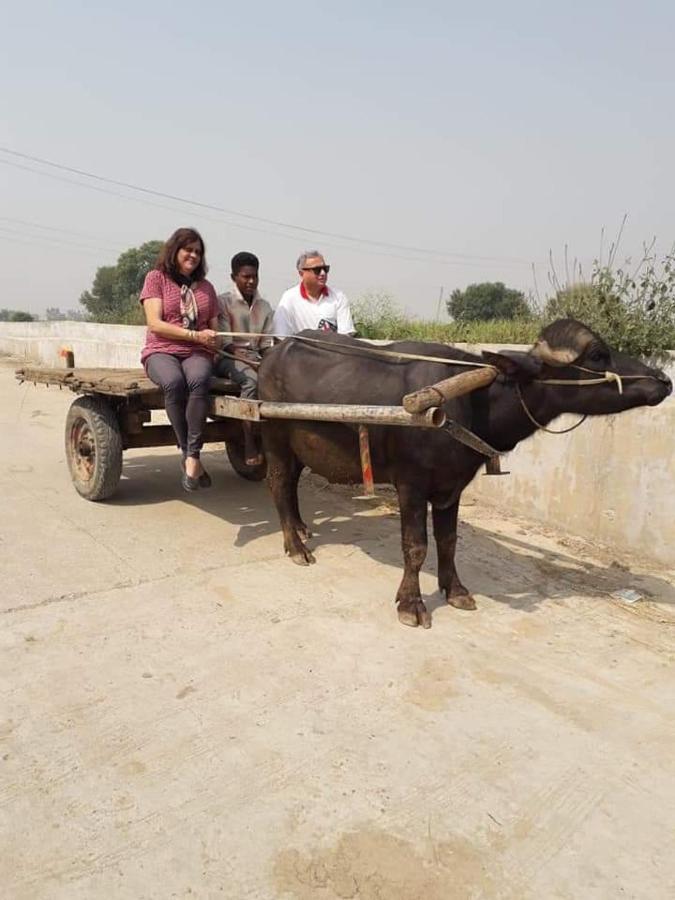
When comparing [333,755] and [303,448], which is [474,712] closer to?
[333,755]

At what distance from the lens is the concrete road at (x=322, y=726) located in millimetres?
2045

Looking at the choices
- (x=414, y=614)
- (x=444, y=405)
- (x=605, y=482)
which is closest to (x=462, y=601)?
(x=414, y=614)

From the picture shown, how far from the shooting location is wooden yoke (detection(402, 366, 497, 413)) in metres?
3.13

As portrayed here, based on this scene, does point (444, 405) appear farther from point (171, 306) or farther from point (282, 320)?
point (171, 306)

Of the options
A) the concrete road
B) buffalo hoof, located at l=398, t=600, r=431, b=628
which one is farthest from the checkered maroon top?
buffalo hoof, located at l=398, t=600, r=431, b=628

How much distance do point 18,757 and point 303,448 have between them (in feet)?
7.99

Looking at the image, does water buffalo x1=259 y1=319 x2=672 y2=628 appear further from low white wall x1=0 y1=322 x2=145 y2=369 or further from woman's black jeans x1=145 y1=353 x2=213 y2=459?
low white wall x1=0 y1=322 x2=145 y2=369

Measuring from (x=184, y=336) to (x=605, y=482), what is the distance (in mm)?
3199

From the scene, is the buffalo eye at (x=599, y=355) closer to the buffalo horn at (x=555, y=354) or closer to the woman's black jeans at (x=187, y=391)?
the buffalo horn at (x=555, y=354)

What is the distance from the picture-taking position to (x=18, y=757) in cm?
246

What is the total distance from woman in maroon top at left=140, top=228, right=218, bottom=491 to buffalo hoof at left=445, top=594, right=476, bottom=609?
1.94 meters

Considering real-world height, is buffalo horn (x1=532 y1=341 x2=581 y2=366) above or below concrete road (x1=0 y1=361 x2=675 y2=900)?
above

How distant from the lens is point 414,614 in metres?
3.66

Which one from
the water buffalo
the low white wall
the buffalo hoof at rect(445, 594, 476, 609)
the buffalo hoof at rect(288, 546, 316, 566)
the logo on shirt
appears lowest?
the buffalo hoof at rect(445, 594, 476, 609)
